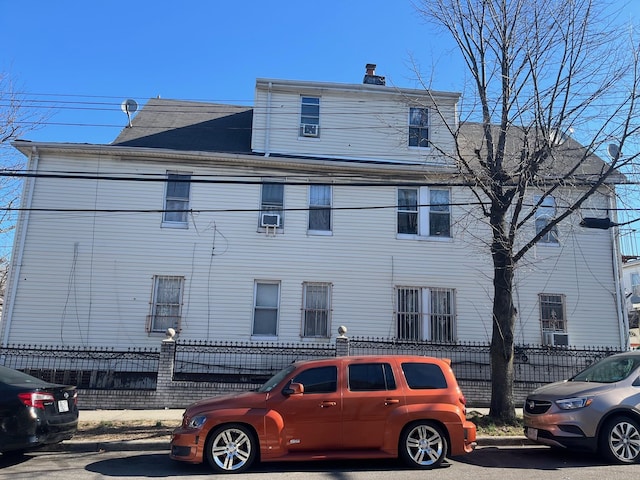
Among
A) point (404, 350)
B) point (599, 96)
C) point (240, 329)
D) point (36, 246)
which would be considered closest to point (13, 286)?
point (36, 246)

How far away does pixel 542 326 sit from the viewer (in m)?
15.1

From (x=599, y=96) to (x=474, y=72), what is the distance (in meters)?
2.62

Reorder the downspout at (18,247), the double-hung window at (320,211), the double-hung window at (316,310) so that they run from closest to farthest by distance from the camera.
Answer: the downspout at (18,247) < the double-hung window at (316,310) < the double-hung window at (320,211)

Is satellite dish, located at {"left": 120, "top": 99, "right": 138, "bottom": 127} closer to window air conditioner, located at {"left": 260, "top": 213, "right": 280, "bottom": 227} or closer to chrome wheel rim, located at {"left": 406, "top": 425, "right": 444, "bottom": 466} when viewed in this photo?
window air conditioner, located at {"left": 260, "top": 213, "right": 280, "bottom": 227}

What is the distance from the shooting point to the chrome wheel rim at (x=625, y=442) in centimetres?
702

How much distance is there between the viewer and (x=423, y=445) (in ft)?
22.1

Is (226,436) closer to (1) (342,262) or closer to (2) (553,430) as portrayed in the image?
(2) (553,430)

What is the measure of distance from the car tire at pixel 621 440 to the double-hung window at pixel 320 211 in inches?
369

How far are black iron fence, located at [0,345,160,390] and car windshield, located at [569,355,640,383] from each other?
10.1 m

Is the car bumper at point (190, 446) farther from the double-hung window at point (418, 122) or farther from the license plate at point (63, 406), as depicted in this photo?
the double-hung window at point (418, 122)

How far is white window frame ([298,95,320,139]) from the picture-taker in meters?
15.9

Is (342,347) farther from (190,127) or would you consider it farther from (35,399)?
(190,127)

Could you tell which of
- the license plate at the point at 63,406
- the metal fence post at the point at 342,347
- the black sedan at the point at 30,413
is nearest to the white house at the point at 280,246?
the metal fence post at the point at 342,347

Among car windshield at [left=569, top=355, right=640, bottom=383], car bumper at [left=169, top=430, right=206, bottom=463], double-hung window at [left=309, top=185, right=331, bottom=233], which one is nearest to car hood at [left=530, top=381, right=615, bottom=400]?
car windshield at [left=569, top=355, right=640, bottom=383]
